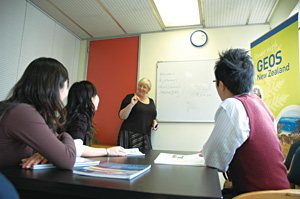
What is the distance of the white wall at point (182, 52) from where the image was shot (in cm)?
316

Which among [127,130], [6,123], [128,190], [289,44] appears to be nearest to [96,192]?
[128,190]

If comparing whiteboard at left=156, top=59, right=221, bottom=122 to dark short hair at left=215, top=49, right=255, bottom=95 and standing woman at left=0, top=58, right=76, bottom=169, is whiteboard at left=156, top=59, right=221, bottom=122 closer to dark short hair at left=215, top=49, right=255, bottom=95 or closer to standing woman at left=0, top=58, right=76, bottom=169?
dark short hair at left=215, top=49, right=255, bottom=95

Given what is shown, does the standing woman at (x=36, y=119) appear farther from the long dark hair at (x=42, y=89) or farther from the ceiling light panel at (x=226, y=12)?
the ceiling light panel at (x=226, y=12)

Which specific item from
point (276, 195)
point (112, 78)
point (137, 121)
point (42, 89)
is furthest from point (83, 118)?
point (112, 78)

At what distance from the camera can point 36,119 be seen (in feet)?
2.79

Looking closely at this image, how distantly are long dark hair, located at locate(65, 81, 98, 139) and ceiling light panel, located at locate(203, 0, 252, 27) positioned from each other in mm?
2046

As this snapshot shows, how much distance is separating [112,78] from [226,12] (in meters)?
2.17

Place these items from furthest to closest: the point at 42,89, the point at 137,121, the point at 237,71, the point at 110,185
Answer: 1. the point at 137,121
2. the point at 237,71
3. the point at 42,89
4. the point at 110,185

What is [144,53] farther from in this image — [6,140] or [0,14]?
[6,140]

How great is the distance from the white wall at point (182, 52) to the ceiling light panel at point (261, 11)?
0.40 ft

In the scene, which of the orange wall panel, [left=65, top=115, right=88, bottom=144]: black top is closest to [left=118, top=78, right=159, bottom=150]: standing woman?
the orange wall panel

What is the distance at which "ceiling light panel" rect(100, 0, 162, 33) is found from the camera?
2781mm

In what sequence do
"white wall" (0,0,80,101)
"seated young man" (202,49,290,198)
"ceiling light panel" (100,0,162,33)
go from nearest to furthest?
"seated young man" (202,49,290,198) < "white wall" (0,0,80,101) < "ceiling light panel" (100,0,162,33)

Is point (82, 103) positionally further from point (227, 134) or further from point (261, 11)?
point (261, 11)
